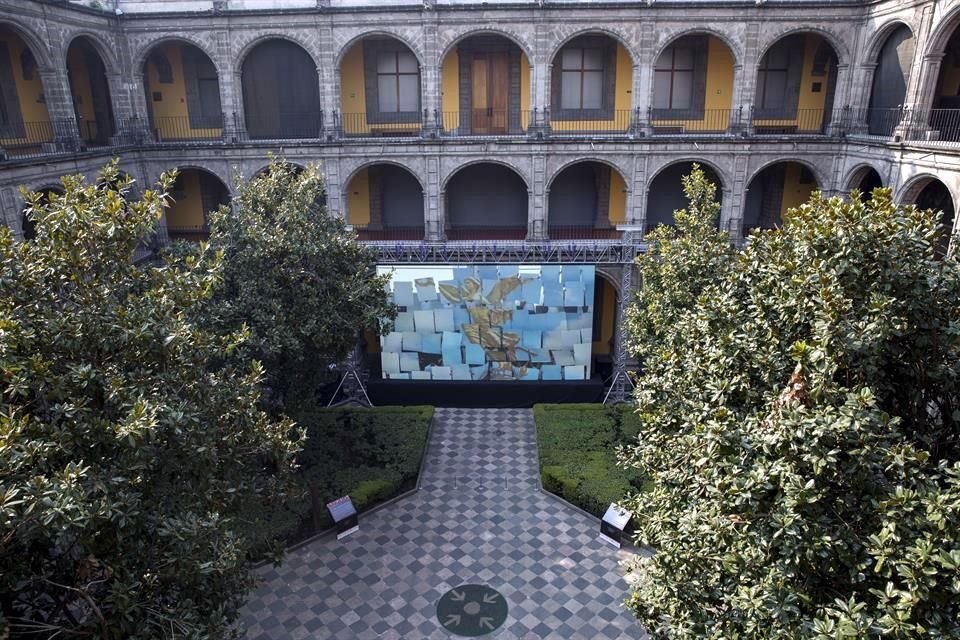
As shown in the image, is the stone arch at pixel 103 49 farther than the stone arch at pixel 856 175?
No

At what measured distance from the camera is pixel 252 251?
1518 centimetres

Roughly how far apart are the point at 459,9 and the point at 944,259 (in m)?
17.7

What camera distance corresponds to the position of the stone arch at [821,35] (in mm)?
21594

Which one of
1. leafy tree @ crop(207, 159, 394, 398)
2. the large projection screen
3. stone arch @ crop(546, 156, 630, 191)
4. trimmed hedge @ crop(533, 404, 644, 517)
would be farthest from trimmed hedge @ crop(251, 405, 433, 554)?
stone arch @ crop(546, 156, 630, 191)

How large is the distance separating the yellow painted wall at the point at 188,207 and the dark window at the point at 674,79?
17.2 meters

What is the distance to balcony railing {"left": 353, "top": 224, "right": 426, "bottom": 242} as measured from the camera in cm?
2505

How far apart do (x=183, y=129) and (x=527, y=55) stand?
12726mm

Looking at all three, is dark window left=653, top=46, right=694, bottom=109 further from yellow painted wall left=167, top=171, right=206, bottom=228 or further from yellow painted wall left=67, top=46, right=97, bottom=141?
yellow painted wall left=67, top=46, right=97, bottom=141

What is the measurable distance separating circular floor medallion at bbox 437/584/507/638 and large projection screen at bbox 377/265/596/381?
31.7 feet

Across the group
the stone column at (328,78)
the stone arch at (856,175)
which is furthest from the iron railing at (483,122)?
the stone arch at (856,175)

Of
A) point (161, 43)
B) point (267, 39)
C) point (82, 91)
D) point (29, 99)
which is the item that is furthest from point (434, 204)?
point (29, 99)

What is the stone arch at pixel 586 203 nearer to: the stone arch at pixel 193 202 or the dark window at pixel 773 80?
the dark window at pixel 773 80

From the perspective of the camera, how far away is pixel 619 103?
24.1 m

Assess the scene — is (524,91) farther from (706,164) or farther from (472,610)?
(472,610)
